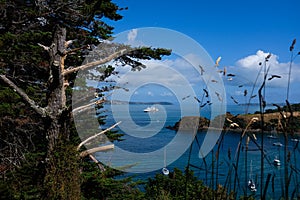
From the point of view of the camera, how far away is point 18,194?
3.81 metres

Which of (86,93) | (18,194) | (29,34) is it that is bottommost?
(18,194)

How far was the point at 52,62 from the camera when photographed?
3904 mm

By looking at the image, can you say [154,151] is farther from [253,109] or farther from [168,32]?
[253,109]

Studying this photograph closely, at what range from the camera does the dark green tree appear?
3.86 m

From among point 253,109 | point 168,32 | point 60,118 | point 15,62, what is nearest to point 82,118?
point 15,62

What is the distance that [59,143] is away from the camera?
4.06 m

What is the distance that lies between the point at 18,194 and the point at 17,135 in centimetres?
270

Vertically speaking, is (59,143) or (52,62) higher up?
(52,62)

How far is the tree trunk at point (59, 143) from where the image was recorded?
12.2 ft

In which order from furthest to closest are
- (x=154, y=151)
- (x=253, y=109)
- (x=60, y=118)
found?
(x=154, y=151) → (x=60, y=118) → (x=253, y=109)

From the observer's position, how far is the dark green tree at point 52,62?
3857 millimetres

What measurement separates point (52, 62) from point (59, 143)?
1.06 metres

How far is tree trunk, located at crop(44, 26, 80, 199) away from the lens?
3.73 metres

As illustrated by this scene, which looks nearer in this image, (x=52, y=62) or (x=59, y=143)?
(x=52, y=62)
